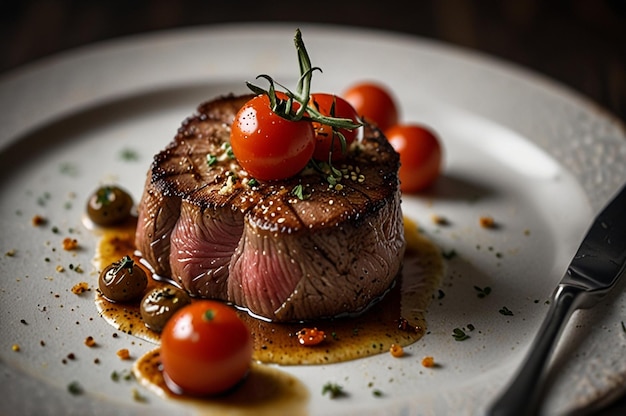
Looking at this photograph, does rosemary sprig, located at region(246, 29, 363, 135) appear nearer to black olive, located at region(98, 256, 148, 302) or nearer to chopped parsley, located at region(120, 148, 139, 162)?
black olive, located at region(98, 256, 148, 302)

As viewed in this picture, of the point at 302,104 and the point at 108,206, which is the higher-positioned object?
the point at 302,104

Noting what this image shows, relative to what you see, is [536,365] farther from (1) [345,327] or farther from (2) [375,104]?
(2) [375,104]

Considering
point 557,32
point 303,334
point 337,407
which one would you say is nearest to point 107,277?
point 303,334

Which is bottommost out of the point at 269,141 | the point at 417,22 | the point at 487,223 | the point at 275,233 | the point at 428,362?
the point at 428,362

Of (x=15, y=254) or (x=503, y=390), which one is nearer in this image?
(x=503, y=390)

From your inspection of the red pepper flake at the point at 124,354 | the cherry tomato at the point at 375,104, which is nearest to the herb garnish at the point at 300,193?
the red pepper flake at the point at 124,354

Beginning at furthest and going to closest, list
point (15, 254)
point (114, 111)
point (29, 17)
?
1. point (29, 17)
2. point (114, 111)
3. point (15, 254)

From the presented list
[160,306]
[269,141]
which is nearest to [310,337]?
[160,306]

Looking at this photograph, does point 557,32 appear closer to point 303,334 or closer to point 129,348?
point 303,334
